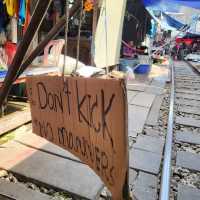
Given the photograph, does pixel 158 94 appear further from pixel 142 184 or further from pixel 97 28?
pixel 142 184

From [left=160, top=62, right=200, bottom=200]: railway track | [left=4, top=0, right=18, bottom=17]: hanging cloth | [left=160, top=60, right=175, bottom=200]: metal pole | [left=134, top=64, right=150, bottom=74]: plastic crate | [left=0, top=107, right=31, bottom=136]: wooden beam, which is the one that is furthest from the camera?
[left=134, top=64, right=150, bottom=74]: plastic crate

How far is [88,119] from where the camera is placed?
1195mm

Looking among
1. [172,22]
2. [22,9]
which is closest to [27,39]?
[22,9]

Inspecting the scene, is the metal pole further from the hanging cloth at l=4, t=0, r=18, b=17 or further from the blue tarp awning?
the blue tarp awning

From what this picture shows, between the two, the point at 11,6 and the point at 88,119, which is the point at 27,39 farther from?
the point at 11,6

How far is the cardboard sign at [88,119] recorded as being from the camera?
3.54ft

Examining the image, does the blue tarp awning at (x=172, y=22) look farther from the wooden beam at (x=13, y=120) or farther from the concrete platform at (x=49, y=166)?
the concrete platform at (x=49, y=166)

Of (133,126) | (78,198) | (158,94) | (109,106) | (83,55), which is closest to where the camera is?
(109,106)

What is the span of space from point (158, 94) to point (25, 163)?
5.74 metres

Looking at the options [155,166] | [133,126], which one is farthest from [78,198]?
[133,126]

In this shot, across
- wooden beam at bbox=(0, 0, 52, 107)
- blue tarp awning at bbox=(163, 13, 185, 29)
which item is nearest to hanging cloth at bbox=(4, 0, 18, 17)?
wooden beam at bbox=(0, 0, 52, 107)

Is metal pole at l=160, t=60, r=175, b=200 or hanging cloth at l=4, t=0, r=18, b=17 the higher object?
hanging cloth at l=4, t=0, r=18, b=17

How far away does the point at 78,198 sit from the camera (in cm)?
293

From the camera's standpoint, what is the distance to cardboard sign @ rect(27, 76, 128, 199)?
1.08 meters
